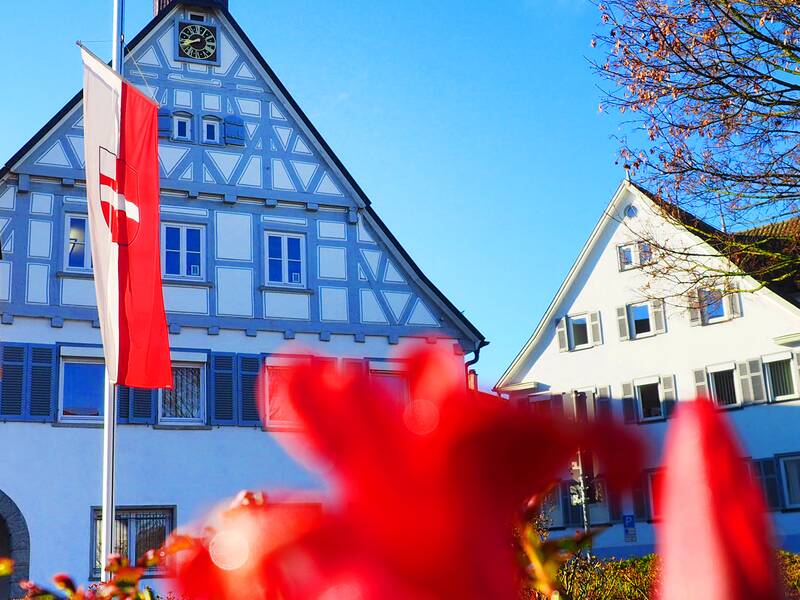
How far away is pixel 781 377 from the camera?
24.0 m

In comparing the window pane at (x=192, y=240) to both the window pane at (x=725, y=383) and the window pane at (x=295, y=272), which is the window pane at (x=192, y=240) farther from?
the window pane at (x=725, y=383)

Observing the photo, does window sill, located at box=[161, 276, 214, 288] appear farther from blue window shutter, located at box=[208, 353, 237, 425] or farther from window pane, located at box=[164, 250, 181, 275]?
blue window shutter, located at box=[208, 353, 237, 425]

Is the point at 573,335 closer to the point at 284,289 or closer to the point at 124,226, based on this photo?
the point at 284,289

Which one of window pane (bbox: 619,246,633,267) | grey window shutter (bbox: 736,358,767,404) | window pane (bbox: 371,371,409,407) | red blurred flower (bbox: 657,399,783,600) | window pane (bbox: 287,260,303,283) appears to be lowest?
red blurred flower (bbox: 657,399,783,600)

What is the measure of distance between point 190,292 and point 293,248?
6.42 ft

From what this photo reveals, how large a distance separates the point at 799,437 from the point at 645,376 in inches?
149

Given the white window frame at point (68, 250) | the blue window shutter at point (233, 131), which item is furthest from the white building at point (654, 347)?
the white window frame at point (68, 250)

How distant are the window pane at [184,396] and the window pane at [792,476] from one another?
1342 cm

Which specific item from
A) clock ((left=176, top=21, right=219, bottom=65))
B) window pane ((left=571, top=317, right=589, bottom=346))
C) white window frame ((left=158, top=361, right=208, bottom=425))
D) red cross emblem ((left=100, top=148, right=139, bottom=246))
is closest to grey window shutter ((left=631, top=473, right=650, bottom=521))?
red cross emblem ((left=100, top=148, right=139, bottom=246))

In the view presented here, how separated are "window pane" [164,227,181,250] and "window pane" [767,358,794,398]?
13863mm

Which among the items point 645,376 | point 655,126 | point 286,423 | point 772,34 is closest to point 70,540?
point 655,126

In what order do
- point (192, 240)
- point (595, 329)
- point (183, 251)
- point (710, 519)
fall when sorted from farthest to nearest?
point (595, 329)
point (192, 240)
point (183, 251)
point (710, 519)

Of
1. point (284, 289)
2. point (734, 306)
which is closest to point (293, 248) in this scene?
point (284, 289)

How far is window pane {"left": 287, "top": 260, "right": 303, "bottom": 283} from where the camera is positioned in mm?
17844
